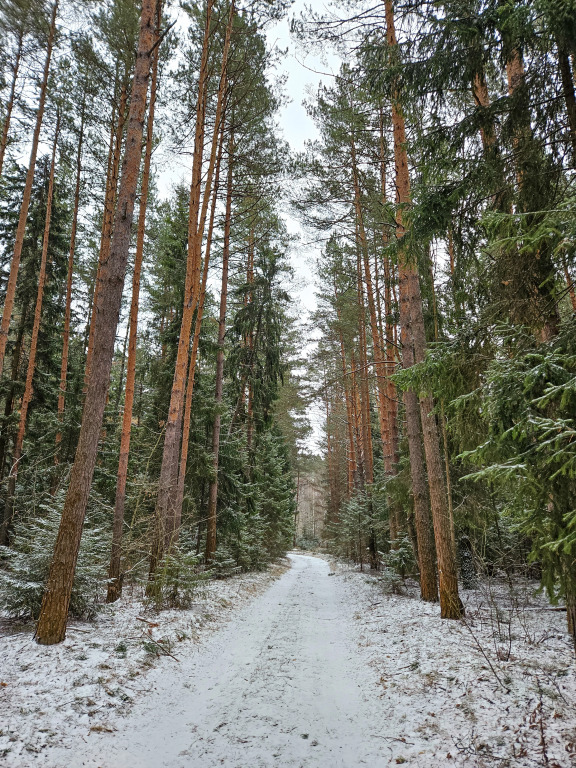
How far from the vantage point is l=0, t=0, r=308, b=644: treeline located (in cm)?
834

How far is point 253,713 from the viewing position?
3.85m

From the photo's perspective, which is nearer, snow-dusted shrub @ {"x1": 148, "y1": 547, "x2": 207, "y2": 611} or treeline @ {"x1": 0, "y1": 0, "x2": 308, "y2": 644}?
snow-dusted shrub @ {"x1": 148, "y1": 547, "x2": 207, "y2": 611}

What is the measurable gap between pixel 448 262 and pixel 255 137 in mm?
7293

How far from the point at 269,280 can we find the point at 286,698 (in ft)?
46.3

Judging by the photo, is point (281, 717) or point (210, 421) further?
point (210, 421)

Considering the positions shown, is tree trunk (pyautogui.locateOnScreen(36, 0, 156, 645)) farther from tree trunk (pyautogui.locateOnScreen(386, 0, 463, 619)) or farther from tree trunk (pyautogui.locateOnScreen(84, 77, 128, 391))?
tree trunk (pyautogui.locateOnScreen(386, 0, 463, 619))

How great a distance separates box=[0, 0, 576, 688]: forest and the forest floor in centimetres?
77

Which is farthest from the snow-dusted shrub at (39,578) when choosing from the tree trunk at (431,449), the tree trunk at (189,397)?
the tree trunk at (431,449)

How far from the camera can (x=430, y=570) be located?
834 cm

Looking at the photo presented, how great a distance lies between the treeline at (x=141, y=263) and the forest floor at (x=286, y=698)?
1.59m

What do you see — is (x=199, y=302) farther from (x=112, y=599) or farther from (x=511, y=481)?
(x=511, y=481)

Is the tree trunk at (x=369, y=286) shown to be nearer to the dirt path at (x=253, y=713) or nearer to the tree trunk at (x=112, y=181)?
the tree trunk at (x=112, y=181)

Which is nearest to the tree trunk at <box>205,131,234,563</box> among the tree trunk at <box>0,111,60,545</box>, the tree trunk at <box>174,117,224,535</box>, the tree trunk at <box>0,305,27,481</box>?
the tree trunk at <box>174,117,224,535</box>

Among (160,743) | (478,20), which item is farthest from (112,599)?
(478,20)
